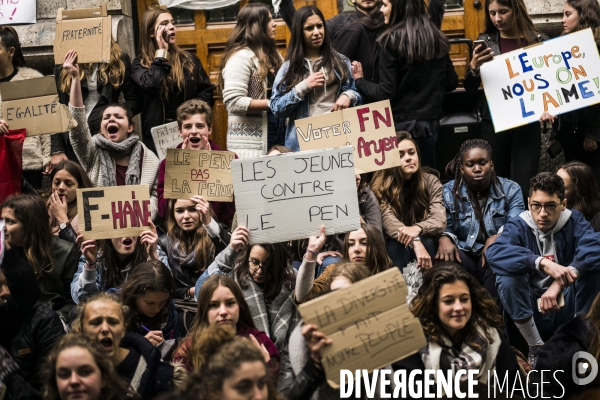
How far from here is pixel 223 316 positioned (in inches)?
222

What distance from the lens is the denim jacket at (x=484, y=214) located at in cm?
756

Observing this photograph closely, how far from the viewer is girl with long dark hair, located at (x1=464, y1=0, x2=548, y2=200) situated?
26.7 ft

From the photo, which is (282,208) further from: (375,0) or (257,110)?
(375,0)

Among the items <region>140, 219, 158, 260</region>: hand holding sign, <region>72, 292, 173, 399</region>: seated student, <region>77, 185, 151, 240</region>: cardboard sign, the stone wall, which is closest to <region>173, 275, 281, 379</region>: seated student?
<region>72, 292, 173, 399</region>: seated student

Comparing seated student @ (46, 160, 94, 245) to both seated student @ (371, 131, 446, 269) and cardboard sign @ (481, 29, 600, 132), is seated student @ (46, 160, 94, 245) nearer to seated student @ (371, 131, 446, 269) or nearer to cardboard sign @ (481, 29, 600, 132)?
seated student @ (371, 131, 446, 269)

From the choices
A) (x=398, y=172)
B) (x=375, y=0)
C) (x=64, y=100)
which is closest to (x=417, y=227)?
(x=398, y=172)

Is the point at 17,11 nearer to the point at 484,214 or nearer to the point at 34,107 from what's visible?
the point at 34,107

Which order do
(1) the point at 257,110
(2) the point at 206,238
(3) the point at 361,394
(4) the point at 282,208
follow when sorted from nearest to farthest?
1. (3) the point at 361,394
2. (4) the point at 282,208
3. (2) the point at 206,238
4. (1) the point at 257,110

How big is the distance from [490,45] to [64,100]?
3.21 metres

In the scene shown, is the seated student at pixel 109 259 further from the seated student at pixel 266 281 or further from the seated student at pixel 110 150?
the seated student at pixel 110 150

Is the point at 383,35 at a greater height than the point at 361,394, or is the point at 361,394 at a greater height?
the point at 383,35

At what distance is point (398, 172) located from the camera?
7559 millimetres

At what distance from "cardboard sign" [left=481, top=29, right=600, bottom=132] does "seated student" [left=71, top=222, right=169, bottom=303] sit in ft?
8.93

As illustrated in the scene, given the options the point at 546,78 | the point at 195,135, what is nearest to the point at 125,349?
the point at 195,135
